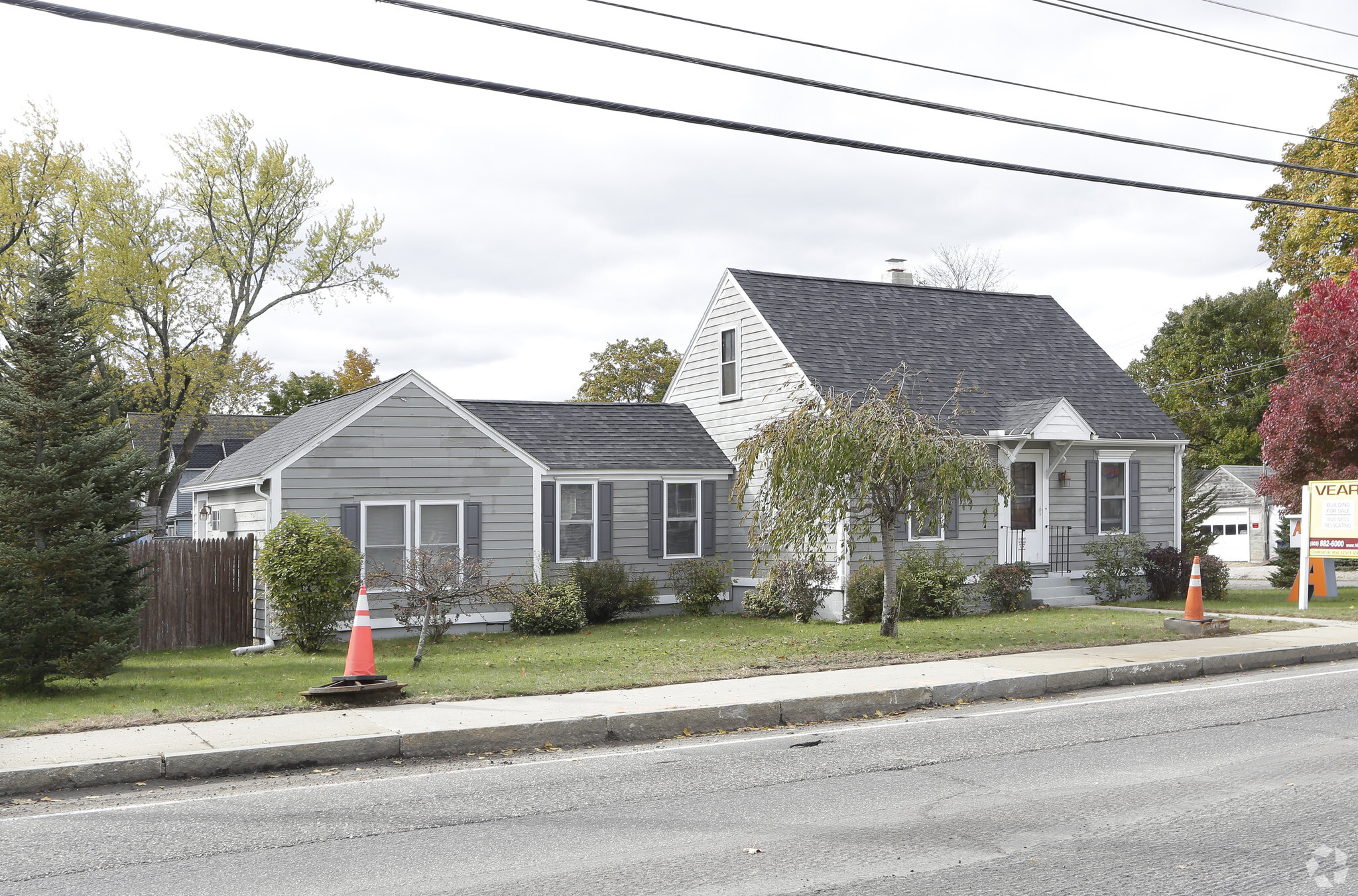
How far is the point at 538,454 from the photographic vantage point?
800 inches

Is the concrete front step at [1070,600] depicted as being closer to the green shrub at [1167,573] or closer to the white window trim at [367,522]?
the green shrub at [1167,573]

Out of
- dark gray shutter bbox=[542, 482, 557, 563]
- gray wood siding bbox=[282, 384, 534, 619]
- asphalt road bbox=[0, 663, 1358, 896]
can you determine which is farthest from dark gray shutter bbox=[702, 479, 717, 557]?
asphalt road bbox=[0, 663, 1358, 896]

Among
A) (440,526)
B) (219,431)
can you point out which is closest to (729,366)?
(440,526)

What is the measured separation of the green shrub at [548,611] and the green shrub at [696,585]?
274 cm

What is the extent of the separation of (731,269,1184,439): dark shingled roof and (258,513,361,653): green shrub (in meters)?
9.37

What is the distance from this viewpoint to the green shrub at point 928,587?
1928 cm

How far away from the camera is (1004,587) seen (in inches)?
794

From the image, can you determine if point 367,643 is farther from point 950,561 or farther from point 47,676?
point 950,561

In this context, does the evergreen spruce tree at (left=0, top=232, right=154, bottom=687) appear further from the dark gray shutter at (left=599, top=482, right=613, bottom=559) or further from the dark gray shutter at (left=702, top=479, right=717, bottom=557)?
the dark gray shutter at (left=702, top=479, right=717, bottom=557)

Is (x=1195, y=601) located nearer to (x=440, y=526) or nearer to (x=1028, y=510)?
(x=1028, y=510)

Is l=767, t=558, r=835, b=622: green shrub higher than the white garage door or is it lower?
higher

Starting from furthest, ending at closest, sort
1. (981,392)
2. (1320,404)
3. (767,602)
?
(1320,404), (981,392), (767,602)

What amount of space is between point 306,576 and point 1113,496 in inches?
628

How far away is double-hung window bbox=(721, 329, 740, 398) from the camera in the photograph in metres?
22.9
